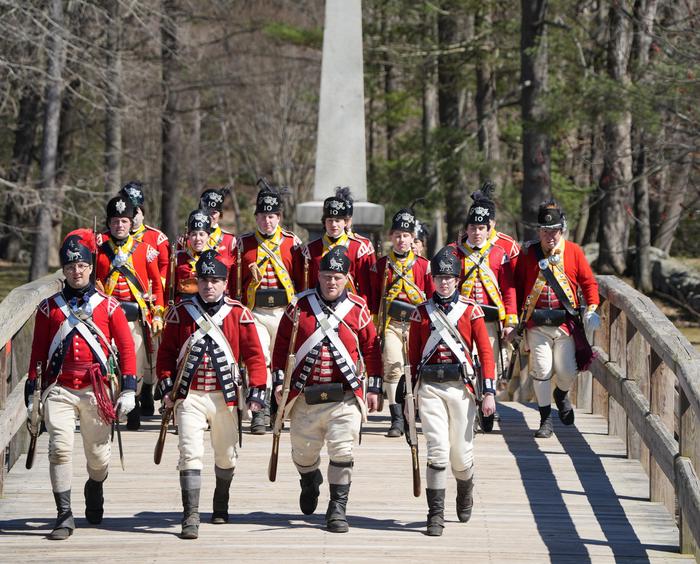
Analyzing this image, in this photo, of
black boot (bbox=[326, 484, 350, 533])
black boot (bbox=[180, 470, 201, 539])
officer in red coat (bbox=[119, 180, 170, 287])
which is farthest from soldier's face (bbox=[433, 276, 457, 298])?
officer in red coat (bbox=[119, 180, 170, 287])

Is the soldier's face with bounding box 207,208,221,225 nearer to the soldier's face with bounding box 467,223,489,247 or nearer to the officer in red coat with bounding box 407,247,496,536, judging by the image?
the soldier's face with bounding box 467,223,489,247

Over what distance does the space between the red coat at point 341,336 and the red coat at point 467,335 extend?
0.82 ft

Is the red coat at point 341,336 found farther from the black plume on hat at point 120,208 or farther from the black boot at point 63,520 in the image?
the black plume on hat at point 120,208

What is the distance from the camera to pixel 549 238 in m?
10.7

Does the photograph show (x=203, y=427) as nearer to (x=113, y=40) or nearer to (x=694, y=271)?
(x=694, y=271)

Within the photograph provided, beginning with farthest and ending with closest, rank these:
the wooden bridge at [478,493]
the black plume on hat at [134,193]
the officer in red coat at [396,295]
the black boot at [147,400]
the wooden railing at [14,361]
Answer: the black boot at [147,400] → the black plume on hat at [134,193] → the officer in red coat at [396,295] → the wooden railing at [14,361] → the wooden bridge at [478,493]

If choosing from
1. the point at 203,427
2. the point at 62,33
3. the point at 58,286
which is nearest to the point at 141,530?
the point at 203,427

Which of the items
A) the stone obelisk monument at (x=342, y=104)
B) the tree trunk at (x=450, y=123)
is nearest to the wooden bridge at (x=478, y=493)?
the stone obelisk monument at (x=342, y=104)

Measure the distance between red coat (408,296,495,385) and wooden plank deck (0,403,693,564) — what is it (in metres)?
0.91

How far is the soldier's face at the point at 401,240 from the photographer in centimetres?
1060

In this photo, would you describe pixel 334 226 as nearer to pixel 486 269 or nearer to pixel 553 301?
pixel 486 269

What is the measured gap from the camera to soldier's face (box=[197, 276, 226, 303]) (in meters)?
8.09

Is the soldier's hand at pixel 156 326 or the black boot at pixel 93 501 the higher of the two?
the soldier's hand at pixel 156 326

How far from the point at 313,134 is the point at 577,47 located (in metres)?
15.9
